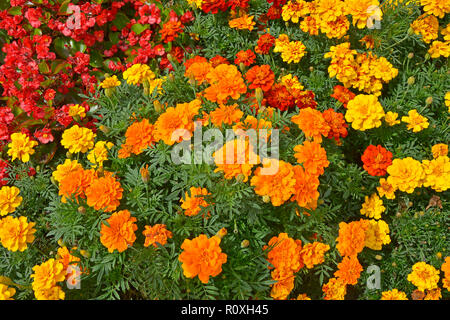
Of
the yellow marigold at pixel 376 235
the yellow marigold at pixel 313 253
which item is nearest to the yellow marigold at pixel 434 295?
the yellow marigold at pixel 376 235

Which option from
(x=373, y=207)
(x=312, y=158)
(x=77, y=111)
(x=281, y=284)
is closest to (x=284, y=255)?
(x=281, y=284)

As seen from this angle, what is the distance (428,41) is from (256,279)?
1.91m

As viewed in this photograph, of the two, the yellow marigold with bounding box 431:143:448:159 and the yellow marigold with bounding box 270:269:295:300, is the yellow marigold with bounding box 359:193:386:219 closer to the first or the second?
the yellow marigold with bounding box 431:143:448:159

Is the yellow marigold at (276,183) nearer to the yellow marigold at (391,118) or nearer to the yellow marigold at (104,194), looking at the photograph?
the yellow marigold at (104,194)

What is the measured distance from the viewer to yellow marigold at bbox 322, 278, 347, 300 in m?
1.84

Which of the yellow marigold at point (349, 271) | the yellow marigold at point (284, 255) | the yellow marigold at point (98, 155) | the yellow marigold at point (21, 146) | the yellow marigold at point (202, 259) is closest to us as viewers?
the yellow marigold at point (202, 259)

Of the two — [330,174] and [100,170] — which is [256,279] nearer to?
[330,174]

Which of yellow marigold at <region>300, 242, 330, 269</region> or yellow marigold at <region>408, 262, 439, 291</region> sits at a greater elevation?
yellow marigold at <region>300, 242, 330, 269</region>

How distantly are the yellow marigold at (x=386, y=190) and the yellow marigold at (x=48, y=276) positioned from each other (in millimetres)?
1672

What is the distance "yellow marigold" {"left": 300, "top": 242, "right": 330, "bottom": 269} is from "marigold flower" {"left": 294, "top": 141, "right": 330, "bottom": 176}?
35 cm

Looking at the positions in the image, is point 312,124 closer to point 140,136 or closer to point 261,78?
point 261,78

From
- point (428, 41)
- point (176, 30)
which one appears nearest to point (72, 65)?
point (176, 30)

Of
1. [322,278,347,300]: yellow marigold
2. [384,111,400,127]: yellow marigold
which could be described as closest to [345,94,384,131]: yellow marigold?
[384,111,400,127]: yellow marigold

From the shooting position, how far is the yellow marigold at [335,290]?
1842 millimetres
